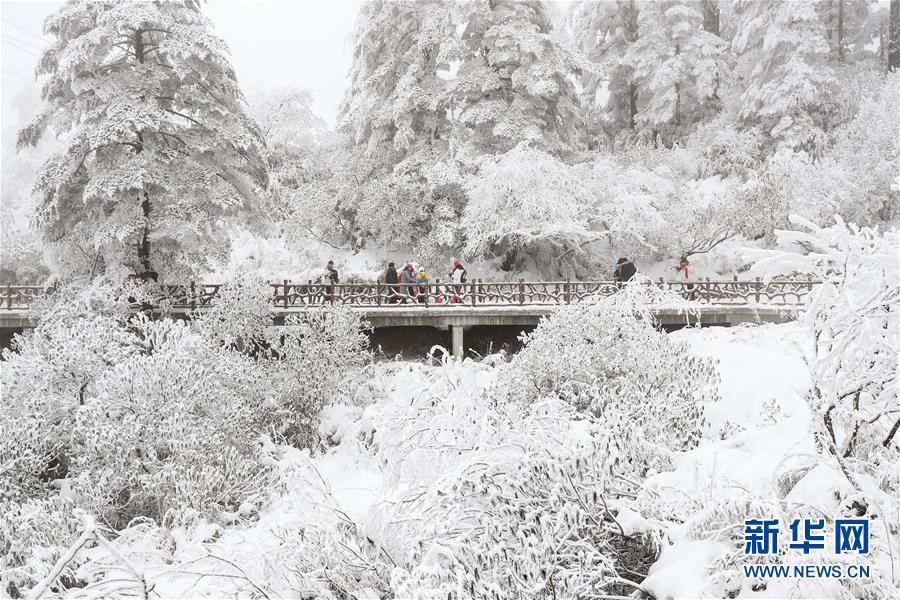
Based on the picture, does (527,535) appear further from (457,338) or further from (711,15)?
(711,15)

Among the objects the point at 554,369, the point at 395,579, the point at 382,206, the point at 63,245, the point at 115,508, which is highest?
the point at 382,206

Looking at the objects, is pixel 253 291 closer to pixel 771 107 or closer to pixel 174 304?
pixel 174 304

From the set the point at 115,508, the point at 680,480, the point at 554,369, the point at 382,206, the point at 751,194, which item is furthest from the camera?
the point at 382,206

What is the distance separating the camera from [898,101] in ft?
68.7

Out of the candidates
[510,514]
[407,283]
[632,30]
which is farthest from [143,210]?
[632,30]

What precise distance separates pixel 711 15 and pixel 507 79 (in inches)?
582

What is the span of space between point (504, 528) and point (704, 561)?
1.31m

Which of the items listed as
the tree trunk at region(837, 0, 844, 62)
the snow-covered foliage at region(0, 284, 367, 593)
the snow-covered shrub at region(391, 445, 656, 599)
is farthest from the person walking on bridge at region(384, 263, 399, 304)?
the tree trunk at region(837, 0, 844, 62)

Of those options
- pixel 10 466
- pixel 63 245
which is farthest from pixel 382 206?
pixel 10 466

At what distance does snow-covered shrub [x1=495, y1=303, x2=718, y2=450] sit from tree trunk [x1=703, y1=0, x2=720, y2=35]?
25.9 m

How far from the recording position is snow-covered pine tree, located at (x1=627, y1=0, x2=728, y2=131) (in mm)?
25938

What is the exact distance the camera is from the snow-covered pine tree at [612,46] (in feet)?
91.6

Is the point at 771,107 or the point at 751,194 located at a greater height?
the point at 771,107

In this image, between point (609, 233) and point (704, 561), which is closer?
point (704, 561)
